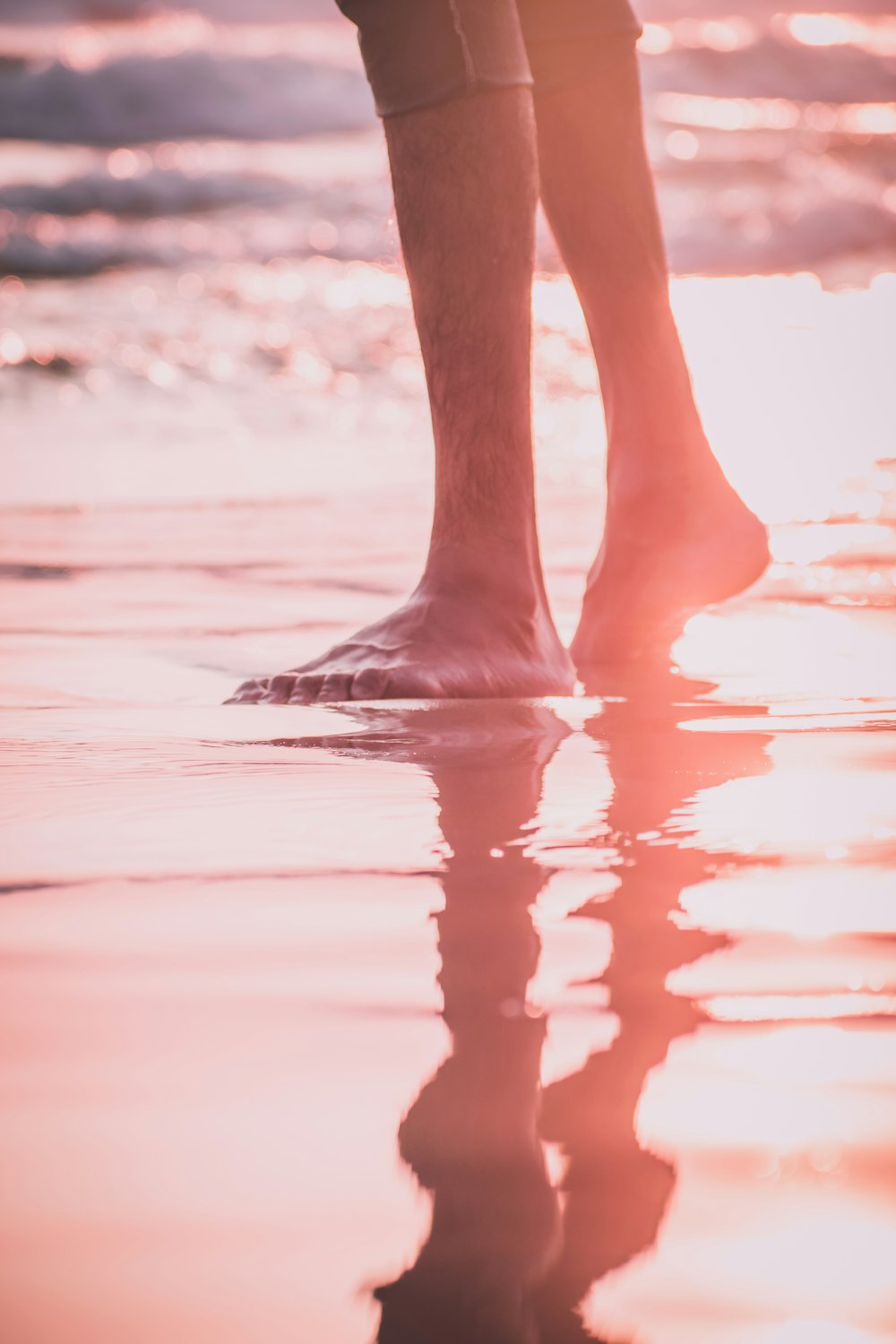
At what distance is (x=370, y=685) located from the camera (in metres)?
1.63

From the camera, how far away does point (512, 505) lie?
1.74 metres

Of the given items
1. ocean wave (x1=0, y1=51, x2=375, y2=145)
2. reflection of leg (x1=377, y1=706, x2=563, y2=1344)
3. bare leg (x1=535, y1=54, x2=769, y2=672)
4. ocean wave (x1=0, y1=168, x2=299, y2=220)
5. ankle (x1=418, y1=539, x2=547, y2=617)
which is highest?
ocean wave (x1=0, y1=51, x2=375, y2=145)

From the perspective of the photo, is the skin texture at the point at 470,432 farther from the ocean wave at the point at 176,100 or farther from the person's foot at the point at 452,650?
the ocean wave at the point at 176,100

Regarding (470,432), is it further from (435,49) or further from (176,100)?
(176,100)

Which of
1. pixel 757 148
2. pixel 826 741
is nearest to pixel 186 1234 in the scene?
pixel 826 741

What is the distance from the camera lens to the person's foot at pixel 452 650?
5.36 feet

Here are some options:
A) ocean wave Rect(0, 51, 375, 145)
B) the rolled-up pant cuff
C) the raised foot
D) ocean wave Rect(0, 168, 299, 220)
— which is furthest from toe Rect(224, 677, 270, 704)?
ocean wave Rect(0, 51, 375, 145)

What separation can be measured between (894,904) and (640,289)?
4.25ft

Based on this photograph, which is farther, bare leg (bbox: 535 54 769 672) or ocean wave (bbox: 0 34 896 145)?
ocean wave (bbox: 0 34 896 145)

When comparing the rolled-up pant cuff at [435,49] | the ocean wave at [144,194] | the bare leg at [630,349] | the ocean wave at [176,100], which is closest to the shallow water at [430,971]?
the bare leg at [630,349]

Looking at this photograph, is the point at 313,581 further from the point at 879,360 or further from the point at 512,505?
the point at 879,360

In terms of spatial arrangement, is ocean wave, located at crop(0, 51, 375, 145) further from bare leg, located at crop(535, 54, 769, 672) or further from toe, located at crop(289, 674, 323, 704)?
toe, located at crop(289, 674, 323, 704)

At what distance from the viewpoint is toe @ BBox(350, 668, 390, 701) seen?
5.33 ft

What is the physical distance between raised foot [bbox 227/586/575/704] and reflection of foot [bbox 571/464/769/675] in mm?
268
